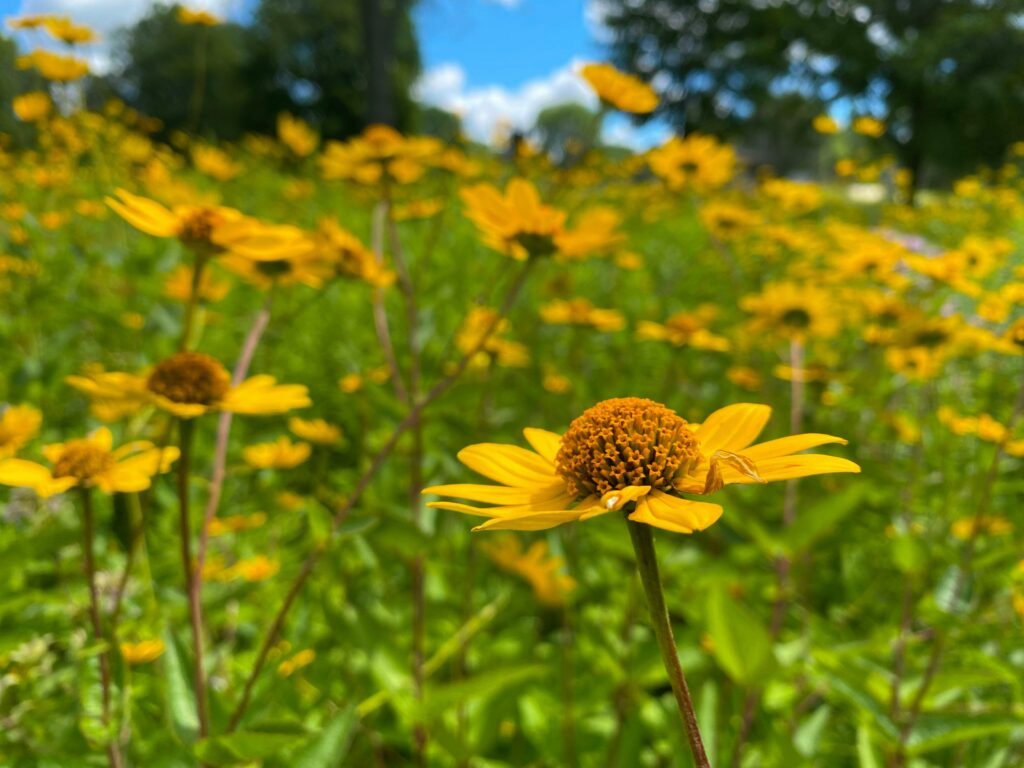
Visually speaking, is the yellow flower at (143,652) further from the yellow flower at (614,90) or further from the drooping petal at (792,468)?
the yellow flower at (614,90)

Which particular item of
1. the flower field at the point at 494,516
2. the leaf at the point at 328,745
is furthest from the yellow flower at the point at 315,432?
the leaf at the point at 328,745

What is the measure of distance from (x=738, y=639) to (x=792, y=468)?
1.38ft

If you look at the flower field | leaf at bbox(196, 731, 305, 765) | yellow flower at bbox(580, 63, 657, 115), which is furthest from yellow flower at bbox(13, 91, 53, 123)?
leaf at bbox(196, 731, 305, 765)

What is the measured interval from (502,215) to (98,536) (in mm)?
926

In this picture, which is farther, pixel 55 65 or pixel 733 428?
pixel 55 65

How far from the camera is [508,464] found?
22.0 inches

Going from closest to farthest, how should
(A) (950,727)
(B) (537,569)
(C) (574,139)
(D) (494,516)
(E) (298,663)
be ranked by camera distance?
1. (D) (494,516)
2. (A) (950,727)
3. (E) (298,663)
4. (B) (537,569)
5. (C) (574,139)

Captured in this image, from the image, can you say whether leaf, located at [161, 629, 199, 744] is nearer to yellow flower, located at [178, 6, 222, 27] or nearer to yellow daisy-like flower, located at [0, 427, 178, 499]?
yellow daisy-like flower, located at [0, 427, 178, 499]

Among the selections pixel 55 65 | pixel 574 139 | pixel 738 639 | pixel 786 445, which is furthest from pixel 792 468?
pixel 55 65

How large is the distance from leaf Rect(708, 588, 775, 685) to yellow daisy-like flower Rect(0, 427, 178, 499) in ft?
2.00

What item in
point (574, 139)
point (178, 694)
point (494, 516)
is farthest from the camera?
point (574, 139)

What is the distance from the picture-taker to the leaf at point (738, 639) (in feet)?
2.53

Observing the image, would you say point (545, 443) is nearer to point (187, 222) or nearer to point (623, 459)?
point (623, 459)

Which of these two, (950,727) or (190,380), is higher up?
(190,380)
